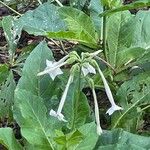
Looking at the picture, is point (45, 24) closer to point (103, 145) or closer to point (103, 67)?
point (103, 67)

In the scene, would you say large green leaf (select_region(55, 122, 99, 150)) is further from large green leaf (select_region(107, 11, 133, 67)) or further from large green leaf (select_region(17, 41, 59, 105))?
large green leaf (select_region(107, 11, 133, 67))

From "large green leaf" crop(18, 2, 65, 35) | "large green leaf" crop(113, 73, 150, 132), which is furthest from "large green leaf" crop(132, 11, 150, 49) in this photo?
"large green leaf" crop(18, 2, 65, 35)

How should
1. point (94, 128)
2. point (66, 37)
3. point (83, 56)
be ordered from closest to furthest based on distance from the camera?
point (83, 56), point (94, 128), point (66, 37)

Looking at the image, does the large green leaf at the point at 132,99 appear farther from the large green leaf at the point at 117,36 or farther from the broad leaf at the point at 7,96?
the broad leaf at the point at 7,96

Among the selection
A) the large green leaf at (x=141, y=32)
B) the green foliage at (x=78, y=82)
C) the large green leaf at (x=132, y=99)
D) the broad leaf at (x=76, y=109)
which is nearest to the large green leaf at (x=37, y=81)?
the green foliage at (x=78, y=82)

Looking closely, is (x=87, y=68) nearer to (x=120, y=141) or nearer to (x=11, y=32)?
(x=120, y=141)

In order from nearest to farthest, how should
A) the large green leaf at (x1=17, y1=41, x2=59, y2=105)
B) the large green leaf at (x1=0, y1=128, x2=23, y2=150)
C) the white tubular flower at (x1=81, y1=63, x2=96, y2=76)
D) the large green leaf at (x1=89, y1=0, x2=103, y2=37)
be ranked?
the white tubular flower at (x1=81, y1=63, x2=96, y2=76)
the large green leaf at (x1=0, y1=128, x2=23, y2=150)
the large green leaf at (x1=17, y1=41, x2=59, y2=105)
the large green leaf at (x1=89, y1=0, x2=103, y2=37)

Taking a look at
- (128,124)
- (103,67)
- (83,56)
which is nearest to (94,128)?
(83,56)
